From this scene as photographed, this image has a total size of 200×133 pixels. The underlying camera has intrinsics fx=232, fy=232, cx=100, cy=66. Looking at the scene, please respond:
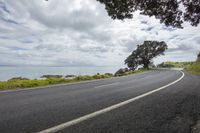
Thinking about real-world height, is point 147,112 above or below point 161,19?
below

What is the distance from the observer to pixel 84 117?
6.15 m

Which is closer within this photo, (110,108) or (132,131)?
(132,131)

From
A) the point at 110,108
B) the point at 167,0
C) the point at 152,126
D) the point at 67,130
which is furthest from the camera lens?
the point at 167,0

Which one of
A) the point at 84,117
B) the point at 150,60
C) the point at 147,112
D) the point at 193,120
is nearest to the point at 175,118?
the point at 193,120

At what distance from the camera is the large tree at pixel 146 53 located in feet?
239

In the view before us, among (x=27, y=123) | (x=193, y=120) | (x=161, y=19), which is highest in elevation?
(x=161, y=19)

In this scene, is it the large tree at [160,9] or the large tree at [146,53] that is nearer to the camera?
the large tree at [160,9]

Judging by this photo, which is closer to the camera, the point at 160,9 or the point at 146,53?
the point at 160,9

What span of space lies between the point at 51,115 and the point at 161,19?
1024 cm

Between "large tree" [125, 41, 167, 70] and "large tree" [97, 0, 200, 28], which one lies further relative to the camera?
"large tree" [125, 41, 167, 70]

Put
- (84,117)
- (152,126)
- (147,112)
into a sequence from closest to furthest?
(152,126) → (84,117) → (147,112)

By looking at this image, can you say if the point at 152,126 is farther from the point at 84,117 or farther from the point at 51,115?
the point at 51,115

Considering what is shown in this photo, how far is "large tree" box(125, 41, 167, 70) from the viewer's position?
239 ft

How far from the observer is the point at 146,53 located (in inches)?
2938
